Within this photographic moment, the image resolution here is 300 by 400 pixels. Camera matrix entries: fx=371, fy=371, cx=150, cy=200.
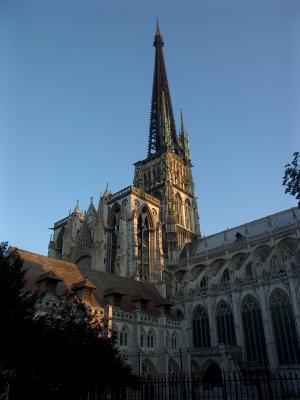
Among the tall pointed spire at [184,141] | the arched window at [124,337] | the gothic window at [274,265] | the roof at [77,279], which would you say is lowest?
the arched window at [124,337]

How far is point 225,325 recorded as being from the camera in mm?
38562

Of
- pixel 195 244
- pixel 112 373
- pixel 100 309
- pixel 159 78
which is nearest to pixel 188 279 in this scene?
pixel 195 244

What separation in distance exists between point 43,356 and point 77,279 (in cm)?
1582

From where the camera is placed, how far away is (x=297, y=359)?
3231 centimetres

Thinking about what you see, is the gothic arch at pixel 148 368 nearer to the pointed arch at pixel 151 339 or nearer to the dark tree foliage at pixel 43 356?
the pointed arch at pixel 151 339

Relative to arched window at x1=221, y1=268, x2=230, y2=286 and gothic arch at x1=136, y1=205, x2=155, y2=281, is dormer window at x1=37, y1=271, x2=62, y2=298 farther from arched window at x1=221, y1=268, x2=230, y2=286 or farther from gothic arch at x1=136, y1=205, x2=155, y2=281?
arched window at x1=221, y1=268, x2=230, y2=286

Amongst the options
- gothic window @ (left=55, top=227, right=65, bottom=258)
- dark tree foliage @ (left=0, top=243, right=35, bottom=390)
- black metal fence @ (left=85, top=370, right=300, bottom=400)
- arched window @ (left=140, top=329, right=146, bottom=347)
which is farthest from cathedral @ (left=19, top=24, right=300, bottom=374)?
dark tree foliage @ (left=0, top=243, right=35, bottom=390)

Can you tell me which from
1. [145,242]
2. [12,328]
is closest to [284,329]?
[145,242]

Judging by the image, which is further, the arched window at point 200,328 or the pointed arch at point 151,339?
the arched window at point 200,328

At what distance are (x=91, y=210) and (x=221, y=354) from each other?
106ft

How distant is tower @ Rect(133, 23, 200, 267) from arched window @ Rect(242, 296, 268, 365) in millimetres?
16809

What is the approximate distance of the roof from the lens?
29.3 m

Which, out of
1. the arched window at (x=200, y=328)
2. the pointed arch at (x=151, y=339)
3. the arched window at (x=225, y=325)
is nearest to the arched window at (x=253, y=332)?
the arched window at (x=225, y=325)

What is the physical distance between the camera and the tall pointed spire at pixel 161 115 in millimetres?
70500
